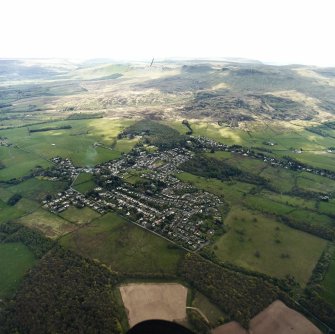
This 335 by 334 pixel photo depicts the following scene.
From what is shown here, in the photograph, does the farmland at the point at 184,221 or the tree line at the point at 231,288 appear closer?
the tree line at the point at 231,288

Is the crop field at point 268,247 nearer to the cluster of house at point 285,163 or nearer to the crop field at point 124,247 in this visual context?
the crop field at point 124,247

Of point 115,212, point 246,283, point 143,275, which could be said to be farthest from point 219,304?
point 115,212

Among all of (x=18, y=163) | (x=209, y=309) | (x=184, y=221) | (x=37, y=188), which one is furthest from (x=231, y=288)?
(x=18, y=163)

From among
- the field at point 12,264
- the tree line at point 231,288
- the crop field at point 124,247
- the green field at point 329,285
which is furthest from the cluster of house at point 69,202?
the green field at point 329,285

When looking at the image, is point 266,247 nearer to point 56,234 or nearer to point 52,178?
point 56,234

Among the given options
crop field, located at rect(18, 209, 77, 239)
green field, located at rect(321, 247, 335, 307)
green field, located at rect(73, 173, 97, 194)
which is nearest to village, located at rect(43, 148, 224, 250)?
green field, located at rect(73, 173, 97, 194)

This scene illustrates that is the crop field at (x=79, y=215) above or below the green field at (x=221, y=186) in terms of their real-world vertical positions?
above

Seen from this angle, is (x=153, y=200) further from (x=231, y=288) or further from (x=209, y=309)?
(x=209, y=309)

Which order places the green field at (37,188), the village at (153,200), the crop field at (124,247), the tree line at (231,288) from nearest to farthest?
the tree line at (231,288)
the crop field at (124,247)
the village at (153,200)
the green field at (37,188)
